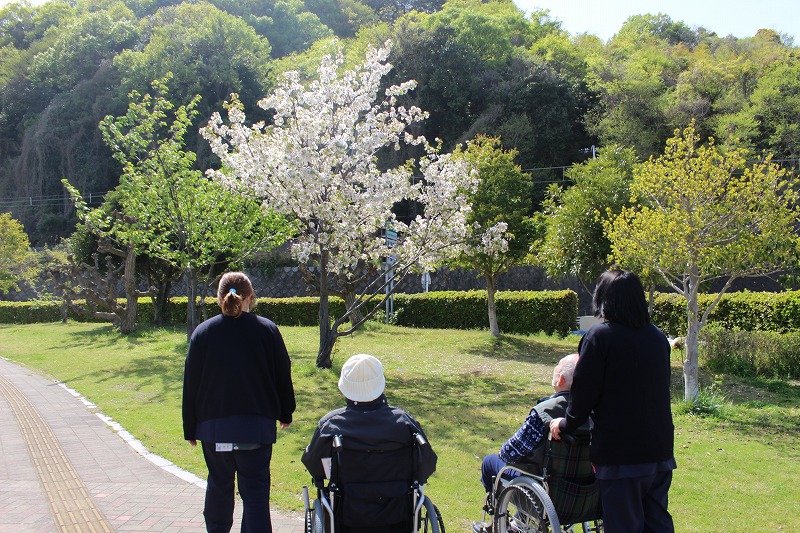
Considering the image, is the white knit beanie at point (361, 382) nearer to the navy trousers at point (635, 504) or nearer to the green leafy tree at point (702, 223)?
the navy trousers at point (635, 504)

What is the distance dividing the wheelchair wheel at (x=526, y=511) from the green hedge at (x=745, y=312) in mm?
12293

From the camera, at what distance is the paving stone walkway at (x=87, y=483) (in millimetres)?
4672

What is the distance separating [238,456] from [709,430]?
681cm

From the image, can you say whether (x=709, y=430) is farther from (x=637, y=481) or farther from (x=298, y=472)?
(x=637, y=481)

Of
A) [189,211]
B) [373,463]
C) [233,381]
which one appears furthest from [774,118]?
[233,381]

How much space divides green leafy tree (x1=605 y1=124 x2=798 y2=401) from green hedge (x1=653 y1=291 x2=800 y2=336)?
476 centimetres

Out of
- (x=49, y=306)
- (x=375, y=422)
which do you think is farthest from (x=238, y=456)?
(x=49, y=306)

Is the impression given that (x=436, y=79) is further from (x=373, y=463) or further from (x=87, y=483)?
(x=373, y=463)

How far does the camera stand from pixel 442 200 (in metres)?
12.4

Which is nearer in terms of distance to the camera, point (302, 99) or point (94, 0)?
point (302, 99)

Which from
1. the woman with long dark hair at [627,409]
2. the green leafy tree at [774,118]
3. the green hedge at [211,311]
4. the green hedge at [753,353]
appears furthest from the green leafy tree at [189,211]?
the green leafy tree at [774,118]

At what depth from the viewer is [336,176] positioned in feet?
36.8

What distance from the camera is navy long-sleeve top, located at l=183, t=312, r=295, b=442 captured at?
368cm

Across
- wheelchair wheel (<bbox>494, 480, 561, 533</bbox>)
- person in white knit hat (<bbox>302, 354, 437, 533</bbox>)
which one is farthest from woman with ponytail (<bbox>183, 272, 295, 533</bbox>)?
wheelchair wheel (<bbox>494, 480, 561, 533</bbox>)
